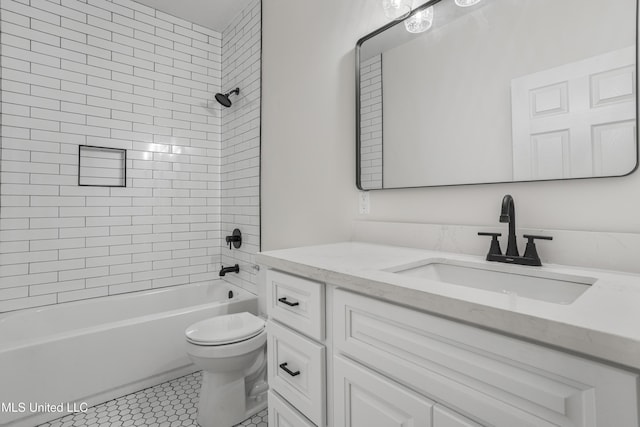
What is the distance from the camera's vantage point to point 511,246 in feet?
3.30

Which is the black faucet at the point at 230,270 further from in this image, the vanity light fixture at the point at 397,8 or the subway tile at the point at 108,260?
the vanity light fixture at the point at 397,8

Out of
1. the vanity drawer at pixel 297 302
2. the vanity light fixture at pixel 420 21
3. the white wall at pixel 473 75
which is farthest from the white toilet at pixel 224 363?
the vanity light fixture at pixel 420 21

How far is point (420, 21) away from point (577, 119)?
0.78 meters

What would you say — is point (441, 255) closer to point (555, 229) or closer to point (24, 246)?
point (555, 229)

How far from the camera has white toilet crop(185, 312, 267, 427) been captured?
159cm

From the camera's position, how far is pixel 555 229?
3.27 feet

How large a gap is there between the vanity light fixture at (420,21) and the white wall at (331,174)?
0.19 m

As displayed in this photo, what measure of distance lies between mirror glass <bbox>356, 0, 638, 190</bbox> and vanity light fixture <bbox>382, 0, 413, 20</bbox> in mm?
37

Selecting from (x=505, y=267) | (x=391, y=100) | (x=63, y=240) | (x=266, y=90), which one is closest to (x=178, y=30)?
(x=266, y=90)

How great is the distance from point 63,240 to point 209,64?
1.97m

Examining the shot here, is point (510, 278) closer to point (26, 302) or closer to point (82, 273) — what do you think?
point (82, 273)

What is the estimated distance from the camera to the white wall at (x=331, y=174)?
3.20 feet

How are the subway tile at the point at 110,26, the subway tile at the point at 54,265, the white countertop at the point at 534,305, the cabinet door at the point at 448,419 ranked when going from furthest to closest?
the subway tile at the point at 110,26 < the subway tile at the point at 54,265 < the cabinet door at the point at 448,419 < the white countertop at the point at 534,305

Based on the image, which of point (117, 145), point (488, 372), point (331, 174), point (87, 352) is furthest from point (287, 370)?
point (117, 145)
